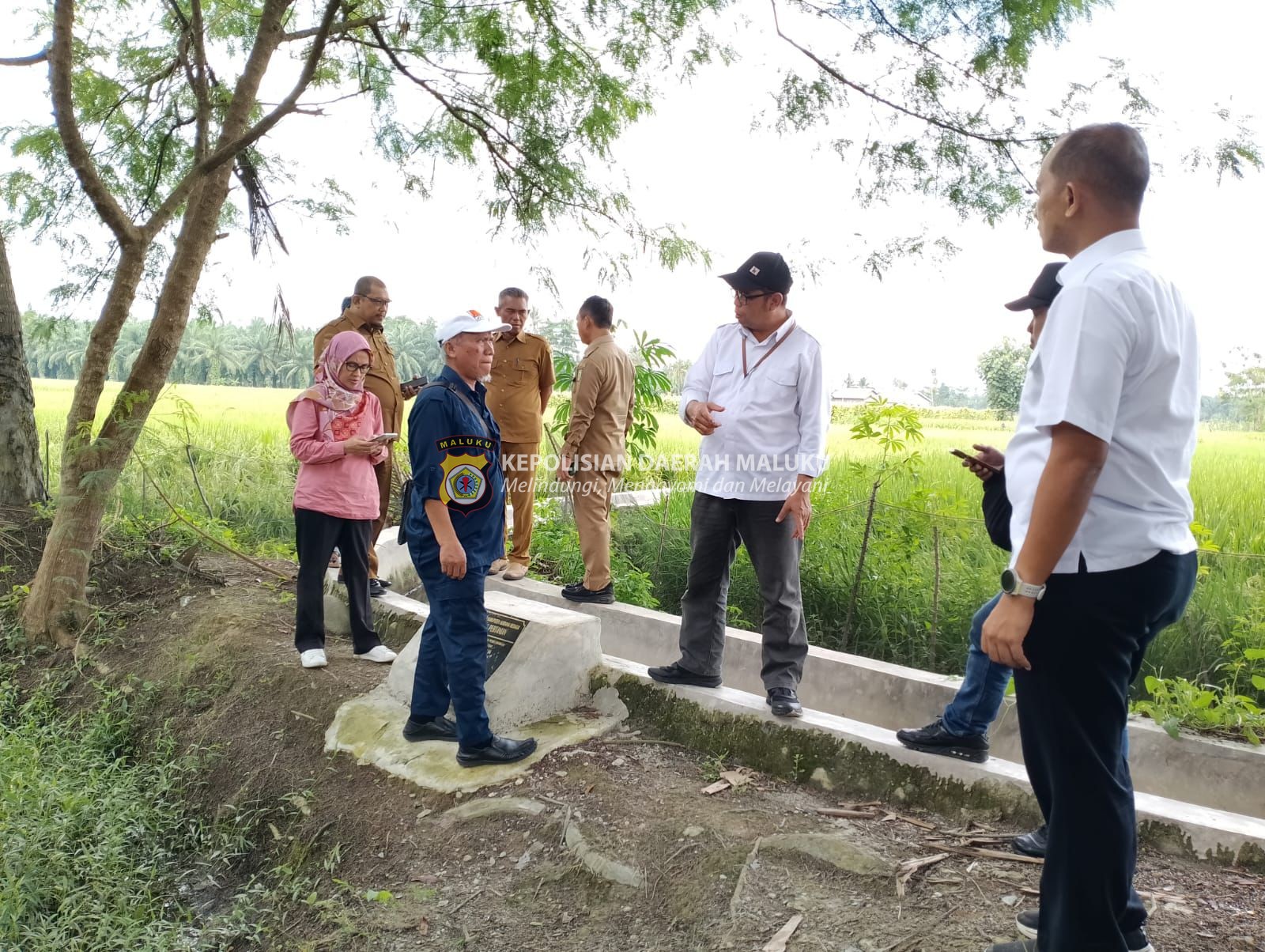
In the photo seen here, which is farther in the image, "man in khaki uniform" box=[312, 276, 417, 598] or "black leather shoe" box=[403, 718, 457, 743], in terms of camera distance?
"man in khaki uniform" box=[312, 276, 417, 598]

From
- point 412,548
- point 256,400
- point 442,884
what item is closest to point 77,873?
point 442,884

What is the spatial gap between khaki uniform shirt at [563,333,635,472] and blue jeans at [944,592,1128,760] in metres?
2.50

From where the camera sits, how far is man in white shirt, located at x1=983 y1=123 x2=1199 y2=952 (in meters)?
1.64

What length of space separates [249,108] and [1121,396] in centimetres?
Result: 478

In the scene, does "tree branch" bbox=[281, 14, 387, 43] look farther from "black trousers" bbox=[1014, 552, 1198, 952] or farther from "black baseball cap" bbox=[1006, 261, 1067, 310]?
"black trousers" bbox=[1014, 552, 1198, 952]

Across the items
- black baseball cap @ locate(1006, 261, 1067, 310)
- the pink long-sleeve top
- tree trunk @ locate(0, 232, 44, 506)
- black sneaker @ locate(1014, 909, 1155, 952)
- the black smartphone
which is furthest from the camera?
tree trunk @ locate(0, 232, 44, 506)

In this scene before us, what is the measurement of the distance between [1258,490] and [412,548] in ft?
17.4

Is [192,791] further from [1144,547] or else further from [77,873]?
[1144,547]

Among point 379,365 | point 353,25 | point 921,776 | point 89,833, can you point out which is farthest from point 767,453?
point 353,25

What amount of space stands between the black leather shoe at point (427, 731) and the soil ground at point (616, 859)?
0.66ft

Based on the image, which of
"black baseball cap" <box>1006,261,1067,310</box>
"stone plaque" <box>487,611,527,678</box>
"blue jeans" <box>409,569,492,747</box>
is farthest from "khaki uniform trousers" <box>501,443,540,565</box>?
"black baseball cap" <box>1006,261,1067,310</box>

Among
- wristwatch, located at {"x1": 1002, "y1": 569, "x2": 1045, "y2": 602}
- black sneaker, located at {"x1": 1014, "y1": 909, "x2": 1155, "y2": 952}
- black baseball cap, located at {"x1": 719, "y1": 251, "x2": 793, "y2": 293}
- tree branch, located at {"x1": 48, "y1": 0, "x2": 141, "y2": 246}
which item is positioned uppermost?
tree branch, located at {"x1": 48, "y1": 0, "x2": 141, "y2": 246}

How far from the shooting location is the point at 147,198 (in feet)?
19.5

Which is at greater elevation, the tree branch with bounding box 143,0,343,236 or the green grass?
the tree branch with bounding box 143,0,343,236
